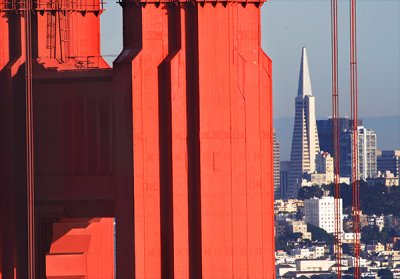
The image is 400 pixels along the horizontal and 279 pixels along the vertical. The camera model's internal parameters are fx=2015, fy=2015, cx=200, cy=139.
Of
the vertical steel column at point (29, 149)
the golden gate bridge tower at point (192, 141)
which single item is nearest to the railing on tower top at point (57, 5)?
the vertical steel column at point (29, 149)

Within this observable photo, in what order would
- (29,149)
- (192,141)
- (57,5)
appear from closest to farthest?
(192,141) → (29,149) → (57,5)

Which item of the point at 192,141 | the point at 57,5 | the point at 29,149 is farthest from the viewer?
the point at 57,5

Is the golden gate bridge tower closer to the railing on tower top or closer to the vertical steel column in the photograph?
the vertical steel column

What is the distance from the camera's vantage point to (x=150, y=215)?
64.7ft

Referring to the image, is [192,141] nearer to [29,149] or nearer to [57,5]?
[29,149]

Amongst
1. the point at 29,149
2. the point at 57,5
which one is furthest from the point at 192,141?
the point at 57,5

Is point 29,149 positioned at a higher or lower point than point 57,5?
lower

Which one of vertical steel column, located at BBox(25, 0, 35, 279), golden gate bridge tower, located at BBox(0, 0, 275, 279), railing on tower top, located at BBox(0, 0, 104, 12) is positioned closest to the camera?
golden gate bridge tower, located at BBox(0, 0, 275, 279)

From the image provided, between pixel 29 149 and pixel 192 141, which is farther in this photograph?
pixel 29 149

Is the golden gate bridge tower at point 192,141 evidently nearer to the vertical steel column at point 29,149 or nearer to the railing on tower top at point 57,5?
the vertical steel column at point 29,149

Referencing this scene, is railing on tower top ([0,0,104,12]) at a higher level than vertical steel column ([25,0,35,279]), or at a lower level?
higher

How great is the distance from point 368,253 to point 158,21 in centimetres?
17312

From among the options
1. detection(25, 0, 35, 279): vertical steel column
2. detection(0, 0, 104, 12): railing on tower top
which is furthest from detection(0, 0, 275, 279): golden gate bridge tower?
detection(0, 0, 104, 12): railing on tower top

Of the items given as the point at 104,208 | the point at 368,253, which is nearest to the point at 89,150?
the point at 104,208
